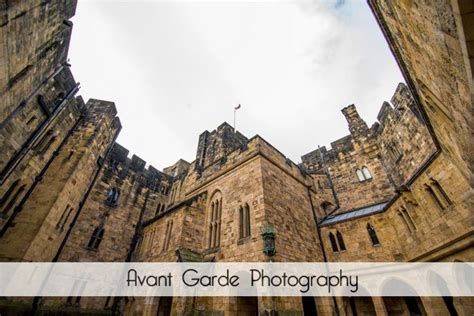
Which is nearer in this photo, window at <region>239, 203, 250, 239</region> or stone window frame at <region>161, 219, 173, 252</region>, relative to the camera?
window at <region>239, 203, 250, 239</region>

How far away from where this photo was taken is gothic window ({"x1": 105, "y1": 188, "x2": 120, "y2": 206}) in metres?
15.6

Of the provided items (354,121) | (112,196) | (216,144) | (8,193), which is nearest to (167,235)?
(112,196)

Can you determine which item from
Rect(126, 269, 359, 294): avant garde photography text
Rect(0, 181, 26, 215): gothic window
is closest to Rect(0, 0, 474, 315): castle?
Rect(0, 181, 26, 215): gothic window

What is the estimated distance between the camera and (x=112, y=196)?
52.5 feet

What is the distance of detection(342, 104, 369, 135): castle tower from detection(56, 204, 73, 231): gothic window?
866 inches

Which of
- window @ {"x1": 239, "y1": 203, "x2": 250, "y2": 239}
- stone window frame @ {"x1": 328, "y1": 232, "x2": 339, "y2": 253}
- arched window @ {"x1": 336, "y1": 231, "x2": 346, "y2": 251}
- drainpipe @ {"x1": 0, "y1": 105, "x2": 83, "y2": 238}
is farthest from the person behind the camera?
stone window frame @ {"x1": 328, "y1": 232, "x2": 339, "y2": 253}

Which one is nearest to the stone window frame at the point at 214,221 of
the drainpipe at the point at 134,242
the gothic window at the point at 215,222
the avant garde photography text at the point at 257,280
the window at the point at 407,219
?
the gothic window at the point at 215,222

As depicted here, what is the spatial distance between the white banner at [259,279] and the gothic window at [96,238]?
1408 millimetres

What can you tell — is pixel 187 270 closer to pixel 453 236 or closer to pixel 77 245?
pixel 77 245

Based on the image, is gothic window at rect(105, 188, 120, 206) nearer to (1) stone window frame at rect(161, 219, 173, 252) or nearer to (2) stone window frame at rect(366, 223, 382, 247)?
(1) stone window frame at rect(161, 219, 173, 252)

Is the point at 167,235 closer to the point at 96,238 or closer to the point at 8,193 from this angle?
the point at 96,238

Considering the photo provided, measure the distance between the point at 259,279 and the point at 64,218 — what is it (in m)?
12.0

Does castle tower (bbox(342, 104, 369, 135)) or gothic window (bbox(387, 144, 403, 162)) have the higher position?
castle tower (bbox(342, 104, 369, 135))

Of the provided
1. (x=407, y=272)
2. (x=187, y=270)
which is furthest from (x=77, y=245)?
(x=407, y=272)
